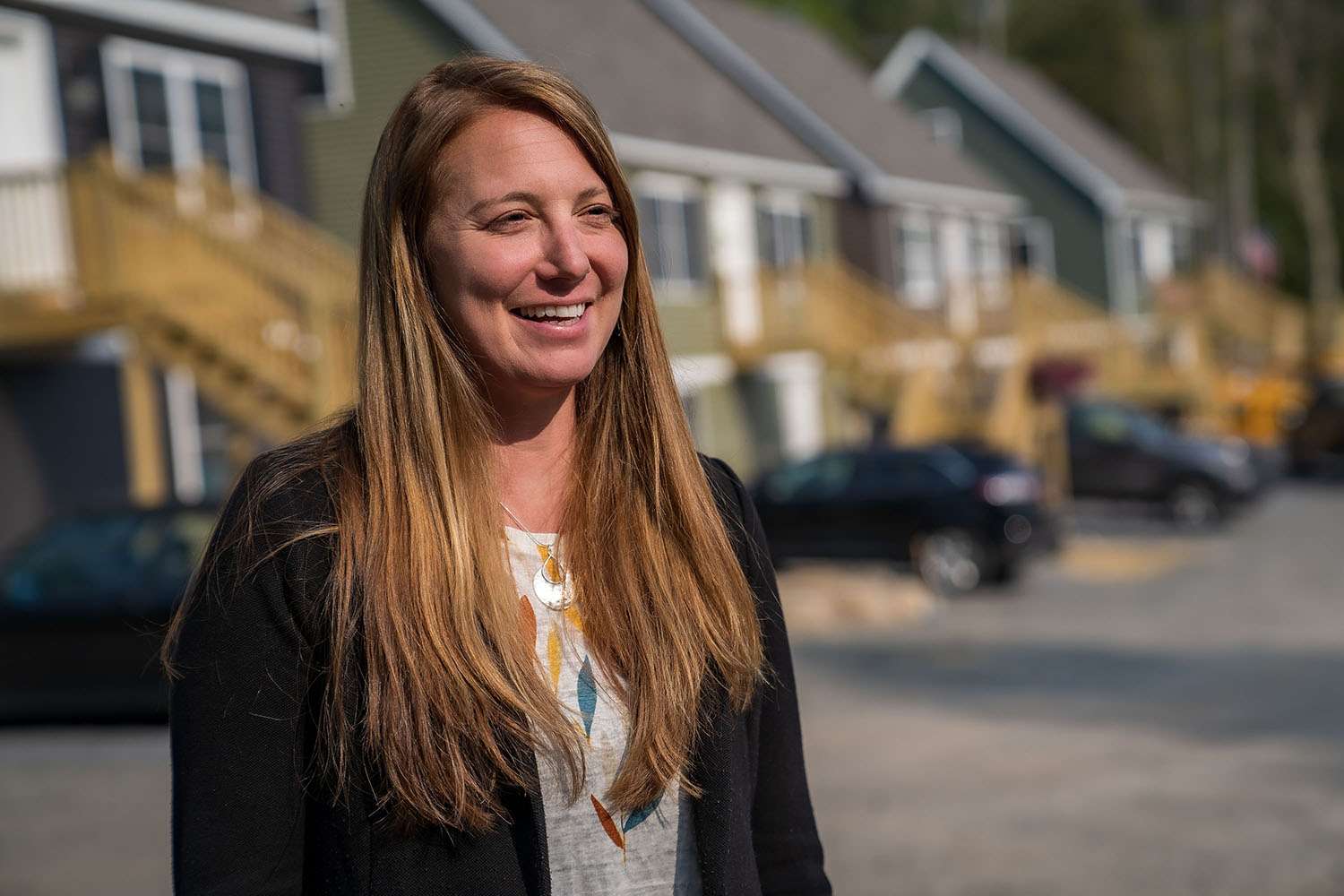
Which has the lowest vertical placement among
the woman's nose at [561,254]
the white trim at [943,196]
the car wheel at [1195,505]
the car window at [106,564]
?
the car wheel at [1195,505]

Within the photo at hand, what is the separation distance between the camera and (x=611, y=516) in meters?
2.16

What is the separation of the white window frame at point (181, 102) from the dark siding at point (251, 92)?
0.08 metres

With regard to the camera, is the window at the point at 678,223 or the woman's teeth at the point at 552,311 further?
the window at the point at 678,223

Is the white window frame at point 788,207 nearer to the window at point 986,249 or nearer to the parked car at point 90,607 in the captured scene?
the window at point 986,249

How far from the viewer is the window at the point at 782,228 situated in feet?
84.8

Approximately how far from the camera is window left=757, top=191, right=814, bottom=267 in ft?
84.8

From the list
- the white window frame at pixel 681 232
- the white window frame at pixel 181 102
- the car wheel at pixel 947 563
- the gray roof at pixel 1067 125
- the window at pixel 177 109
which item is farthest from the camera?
the gray roof at pixel 1067 125

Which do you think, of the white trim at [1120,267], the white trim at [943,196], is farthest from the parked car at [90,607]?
the white trim at [1120,267]

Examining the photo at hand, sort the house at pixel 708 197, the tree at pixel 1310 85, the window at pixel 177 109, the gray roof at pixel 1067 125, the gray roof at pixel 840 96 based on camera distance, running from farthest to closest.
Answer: the tree at pixel 1310 85
the gray roof at pixel 1067 125
the gray roof at pixel 840 96
the window at pixel 177 109
the house at pixel 708 197

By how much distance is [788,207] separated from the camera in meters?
26.8

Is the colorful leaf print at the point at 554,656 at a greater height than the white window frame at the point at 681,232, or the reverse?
the white window frame at the point at 681,232

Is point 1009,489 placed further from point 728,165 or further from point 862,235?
point 862,235

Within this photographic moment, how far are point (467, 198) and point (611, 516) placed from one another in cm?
50

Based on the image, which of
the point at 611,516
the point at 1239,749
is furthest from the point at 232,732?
the point at 1239,749
